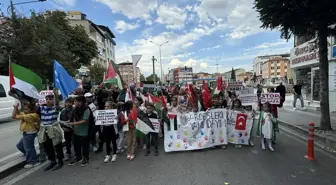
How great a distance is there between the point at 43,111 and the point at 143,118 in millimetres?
2368

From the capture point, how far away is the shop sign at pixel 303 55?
508 inches

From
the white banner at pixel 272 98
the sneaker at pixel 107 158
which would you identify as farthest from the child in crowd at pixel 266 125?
the sneaker at pixel 107 158

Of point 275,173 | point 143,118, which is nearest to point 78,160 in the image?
point 143,118

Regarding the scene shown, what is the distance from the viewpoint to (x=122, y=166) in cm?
508

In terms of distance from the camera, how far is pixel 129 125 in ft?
19.0

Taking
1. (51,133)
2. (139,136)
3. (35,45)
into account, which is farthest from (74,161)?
(35,45)

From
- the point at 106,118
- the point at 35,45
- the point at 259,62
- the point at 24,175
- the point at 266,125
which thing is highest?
the point at 259,62

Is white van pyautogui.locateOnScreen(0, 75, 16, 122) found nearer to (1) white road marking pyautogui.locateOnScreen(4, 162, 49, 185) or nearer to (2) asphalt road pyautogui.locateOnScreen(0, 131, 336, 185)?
(1) white road marking pyautogui.locateOnScreen(4, 162, 49, 185)

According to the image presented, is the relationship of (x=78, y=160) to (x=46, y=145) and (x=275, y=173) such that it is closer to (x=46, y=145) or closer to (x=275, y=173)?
(x=46, y=145)

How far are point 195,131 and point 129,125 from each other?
1.80m

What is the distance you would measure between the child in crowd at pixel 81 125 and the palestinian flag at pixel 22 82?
0.94m

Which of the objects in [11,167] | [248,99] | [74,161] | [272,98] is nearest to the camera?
[11,167]

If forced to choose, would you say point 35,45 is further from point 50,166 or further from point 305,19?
point 305,19

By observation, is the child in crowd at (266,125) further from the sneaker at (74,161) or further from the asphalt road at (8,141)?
the asphalt road at (8,141)
